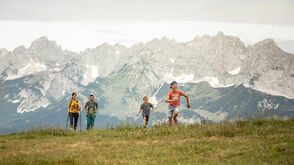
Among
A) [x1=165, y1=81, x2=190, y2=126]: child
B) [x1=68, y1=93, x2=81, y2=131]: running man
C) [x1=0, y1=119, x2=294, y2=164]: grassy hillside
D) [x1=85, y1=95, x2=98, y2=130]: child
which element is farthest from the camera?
[x1=85, y1=95, x2=98, y2=130]: child

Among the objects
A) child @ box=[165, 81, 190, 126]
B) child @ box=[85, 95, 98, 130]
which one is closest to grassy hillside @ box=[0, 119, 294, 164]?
child @ box=[165, 81, 190, 126]

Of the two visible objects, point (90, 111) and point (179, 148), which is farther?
point (90, 111)

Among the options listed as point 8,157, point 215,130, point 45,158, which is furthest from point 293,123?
point 8,157

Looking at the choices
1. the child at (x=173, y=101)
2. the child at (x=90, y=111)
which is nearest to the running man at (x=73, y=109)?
the child at (x=90, y=111)

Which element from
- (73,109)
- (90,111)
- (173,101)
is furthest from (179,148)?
(73,109)

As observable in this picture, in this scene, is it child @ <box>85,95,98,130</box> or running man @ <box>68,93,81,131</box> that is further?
child @ <box>85,95,98,130</box>

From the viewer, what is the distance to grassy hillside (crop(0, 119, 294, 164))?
10.8m

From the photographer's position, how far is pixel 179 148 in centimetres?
1289

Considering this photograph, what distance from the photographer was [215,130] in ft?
51.3

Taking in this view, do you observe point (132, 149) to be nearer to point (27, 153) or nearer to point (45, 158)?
point (45, 158)

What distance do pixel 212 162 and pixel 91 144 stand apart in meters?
6.74

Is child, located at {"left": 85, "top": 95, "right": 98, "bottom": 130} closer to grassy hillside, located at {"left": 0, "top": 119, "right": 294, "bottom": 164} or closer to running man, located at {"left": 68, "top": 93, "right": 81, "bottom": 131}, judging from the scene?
running man, located at {"left": 68, "top": 93, "right": 81, "bottom": 131}

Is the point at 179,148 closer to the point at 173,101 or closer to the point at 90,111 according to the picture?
the point at 173,101

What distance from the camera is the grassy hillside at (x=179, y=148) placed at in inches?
426
